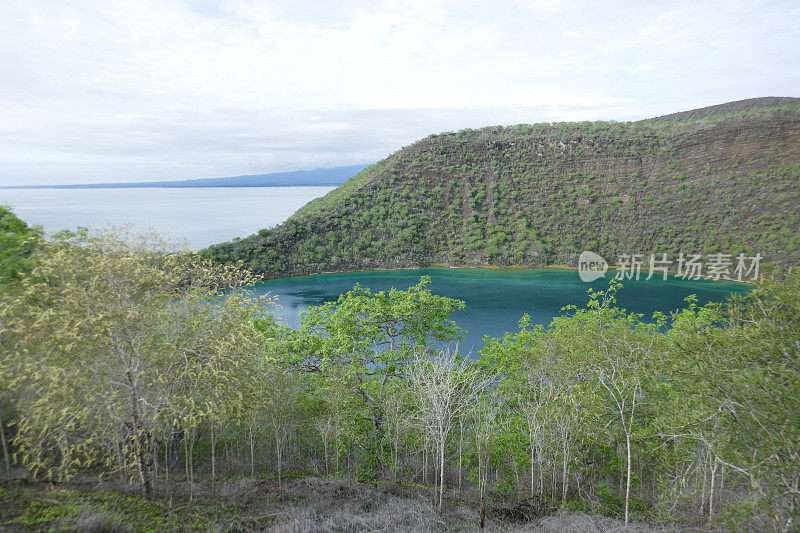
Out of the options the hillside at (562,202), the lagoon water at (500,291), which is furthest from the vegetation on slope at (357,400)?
the hillside at (562,202)

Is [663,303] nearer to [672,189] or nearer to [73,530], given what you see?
[672,189]

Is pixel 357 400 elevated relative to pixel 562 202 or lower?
lower

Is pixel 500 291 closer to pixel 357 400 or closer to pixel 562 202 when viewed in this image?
pixel 562 202

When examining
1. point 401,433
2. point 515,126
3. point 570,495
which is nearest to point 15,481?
point 401,433

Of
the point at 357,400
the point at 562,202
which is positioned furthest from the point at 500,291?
the point at 357,400

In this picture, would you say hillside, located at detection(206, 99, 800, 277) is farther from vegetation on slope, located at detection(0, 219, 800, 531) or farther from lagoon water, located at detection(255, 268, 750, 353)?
vegetation on slope, located at detection(0, 219, 800, 531)

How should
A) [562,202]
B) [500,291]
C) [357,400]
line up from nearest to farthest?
[357,400], [500,291], [562,202]

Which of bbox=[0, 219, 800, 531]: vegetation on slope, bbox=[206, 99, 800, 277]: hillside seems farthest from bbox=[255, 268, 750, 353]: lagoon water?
bbox=[0, 219, 800, 531]: vegetation on slope
